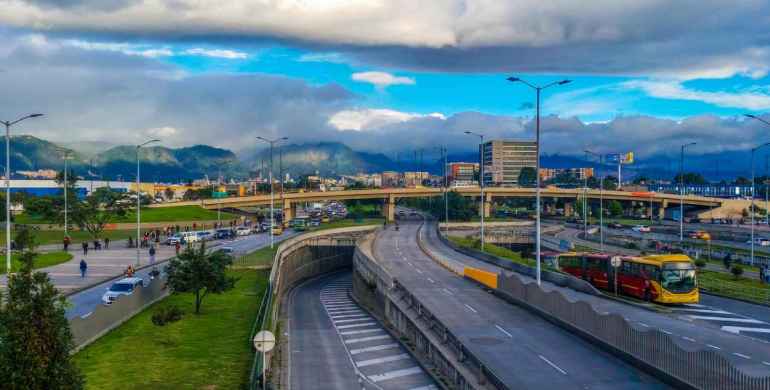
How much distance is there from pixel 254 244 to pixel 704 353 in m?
66.4

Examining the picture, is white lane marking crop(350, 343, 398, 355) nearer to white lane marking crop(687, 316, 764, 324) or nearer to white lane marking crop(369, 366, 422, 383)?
white lane marking crop(369, 366, 422, 383)

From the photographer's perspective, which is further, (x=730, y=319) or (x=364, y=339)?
(x=364, y=339)

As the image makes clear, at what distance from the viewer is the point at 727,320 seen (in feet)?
117

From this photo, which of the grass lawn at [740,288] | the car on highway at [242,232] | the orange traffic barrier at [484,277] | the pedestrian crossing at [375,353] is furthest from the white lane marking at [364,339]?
the car on highway at [242,232]

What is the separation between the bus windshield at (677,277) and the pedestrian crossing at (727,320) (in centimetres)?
117

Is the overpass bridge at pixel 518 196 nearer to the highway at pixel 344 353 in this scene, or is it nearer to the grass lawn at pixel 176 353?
the highway at pixel 344 353

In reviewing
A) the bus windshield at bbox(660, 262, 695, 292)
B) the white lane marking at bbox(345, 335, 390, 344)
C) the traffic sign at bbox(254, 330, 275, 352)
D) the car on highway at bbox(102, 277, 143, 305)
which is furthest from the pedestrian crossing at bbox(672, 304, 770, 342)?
the car on highway at bbox(102, 277, 143, 305)

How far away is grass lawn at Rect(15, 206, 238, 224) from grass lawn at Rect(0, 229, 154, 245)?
1060 centimetres

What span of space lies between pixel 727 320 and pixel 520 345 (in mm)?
13084

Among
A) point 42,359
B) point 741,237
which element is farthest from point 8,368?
point 741,237

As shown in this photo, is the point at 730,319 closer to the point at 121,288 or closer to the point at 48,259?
the point at 121,288

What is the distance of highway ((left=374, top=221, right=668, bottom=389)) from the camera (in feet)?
78.7

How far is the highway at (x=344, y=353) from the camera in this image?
29812 mm

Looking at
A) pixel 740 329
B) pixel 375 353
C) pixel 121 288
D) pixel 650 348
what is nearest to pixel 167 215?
pixel 121 288
